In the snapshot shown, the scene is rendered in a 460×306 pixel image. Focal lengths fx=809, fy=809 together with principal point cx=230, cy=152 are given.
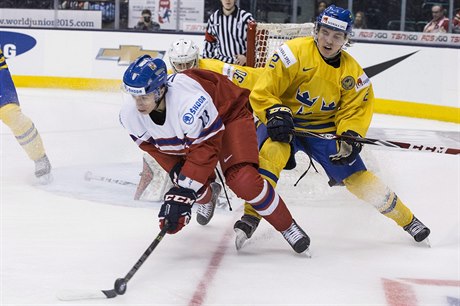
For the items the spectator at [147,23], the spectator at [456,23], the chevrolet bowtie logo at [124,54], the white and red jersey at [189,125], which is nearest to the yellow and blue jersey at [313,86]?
the white and red jersey at [189,125]

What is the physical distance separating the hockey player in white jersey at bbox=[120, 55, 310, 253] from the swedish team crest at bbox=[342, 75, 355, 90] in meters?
0.39

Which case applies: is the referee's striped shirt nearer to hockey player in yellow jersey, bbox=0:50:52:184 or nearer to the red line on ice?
hockey player in yellow jersey, bbox=0:50:52:184

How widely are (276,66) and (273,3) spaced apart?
4.76 metres

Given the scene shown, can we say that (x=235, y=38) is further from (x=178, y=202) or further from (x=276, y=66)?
(x=178, y=202)

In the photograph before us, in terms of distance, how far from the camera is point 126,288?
252 cm

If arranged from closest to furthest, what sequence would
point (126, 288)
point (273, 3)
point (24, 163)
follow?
1. point (126, 288)
2. point (24, 163)
3. point (273, 3)

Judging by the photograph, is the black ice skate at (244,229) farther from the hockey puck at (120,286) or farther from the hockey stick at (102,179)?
A: the hockey stick at (102,179)

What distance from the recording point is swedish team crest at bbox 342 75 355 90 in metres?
3.10

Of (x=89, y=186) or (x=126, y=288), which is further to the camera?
(x=89, y=186)

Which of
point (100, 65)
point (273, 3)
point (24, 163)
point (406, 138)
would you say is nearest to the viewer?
point (24, 163)

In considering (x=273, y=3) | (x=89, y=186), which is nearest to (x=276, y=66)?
(x=89, y=186)

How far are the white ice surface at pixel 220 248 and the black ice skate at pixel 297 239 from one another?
0.05 metres

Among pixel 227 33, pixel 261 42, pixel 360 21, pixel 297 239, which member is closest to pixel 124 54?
pixel 360 21

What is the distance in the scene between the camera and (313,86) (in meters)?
3.11
